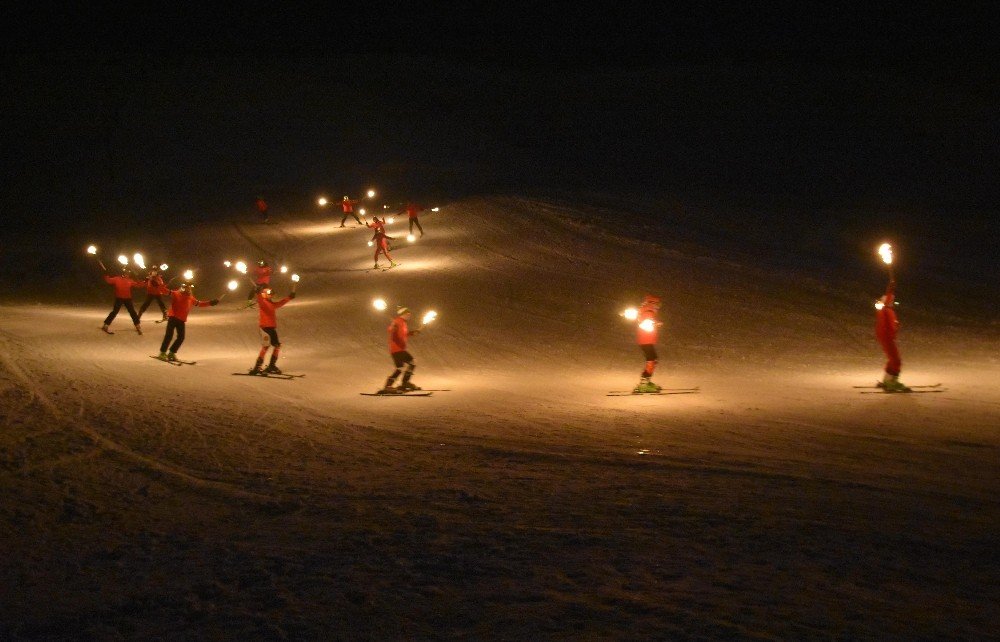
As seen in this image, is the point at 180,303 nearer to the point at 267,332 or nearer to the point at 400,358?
the point at 267,332

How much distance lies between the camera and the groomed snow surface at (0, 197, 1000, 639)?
18.9 ft

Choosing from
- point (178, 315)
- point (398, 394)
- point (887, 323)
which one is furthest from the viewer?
point (178, 315)

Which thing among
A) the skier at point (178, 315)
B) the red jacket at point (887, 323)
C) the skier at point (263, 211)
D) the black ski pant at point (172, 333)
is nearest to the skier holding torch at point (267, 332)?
the skier at point (178, 315)

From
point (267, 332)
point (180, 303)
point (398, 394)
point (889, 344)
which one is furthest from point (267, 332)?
point (889, 344)

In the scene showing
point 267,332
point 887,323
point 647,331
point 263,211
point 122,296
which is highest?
point 263,211

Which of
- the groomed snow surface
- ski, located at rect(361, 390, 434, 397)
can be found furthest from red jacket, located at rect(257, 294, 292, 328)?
ski, located at rect(361, 390, 434, 397)

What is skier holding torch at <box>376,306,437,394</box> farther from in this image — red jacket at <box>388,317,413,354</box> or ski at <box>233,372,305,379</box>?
ski at <box>233,372,305,379</box>

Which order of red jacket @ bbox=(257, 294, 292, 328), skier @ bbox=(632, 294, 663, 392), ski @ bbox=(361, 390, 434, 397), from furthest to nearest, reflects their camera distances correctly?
red jacket @ bbox=(257, 294, 292, 328), ski @ bbox=(361, 390, 434, 397), skier @ bbox=(632, 294, 663, 392)

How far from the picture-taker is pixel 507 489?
8578 mm

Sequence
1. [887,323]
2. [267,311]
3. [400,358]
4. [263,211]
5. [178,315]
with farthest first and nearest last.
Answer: [263,211] < [178,315] < [267,311] < [400,358] < [887,323]

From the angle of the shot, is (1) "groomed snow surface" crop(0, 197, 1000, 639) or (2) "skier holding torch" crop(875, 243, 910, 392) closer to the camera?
(1) "groomed snow surface" crop(0, 197, 1000, 639)

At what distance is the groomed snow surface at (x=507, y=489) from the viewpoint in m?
5.76

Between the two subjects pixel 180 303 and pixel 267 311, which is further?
pixel 180 303

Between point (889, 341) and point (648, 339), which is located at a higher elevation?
point (889, 341)
